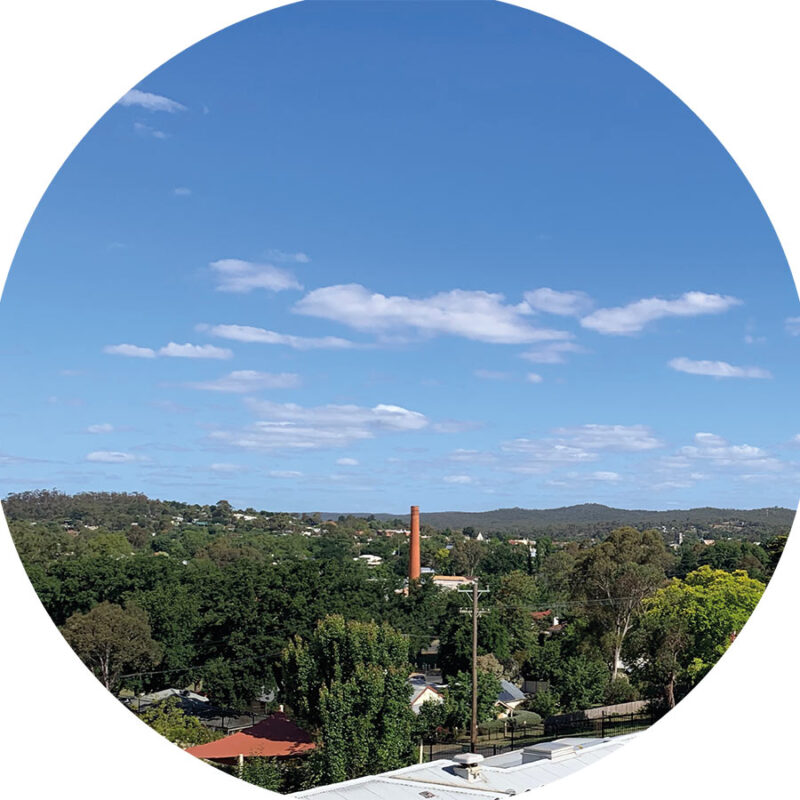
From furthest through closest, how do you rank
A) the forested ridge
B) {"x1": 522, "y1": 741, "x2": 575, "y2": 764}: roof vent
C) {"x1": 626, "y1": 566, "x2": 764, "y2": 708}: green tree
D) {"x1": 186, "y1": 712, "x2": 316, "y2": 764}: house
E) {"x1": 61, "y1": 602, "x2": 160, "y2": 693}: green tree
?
{"x1": 61, "y1": 602, "x2": 160, "y2": 693}: green tree < {"x1": 626, "y1": 566, "x2": 764, "y2": 708}: green tree < the forested ridge < {"x1": 186, "y1": 712, "x2": 316, "y2": 764}: house < {"x1": 522, "y1": 741, "x2": 575, "y2": 764}: roof vent

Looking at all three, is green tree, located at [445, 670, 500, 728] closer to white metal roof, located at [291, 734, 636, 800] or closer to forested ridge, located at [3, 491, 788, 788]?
forested ridge, located at [3, 491, 788, 788]

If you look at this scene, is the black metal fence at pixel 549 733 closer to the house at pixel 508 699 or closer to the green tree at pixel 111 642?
the house at pixel 508 699

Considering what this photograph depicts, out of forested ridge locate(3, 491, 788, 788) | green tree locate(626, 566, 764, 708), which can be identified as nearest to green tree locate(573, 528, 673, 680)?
forested ridge locate(3, 491, 788, 788)

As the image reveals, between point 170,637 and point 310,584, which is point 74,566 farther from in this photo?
point 310,584

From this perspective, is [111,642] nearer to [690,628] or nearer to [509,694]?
[509,694]

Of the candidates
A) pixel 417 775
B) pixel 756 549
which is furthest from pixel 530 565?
pixel 417 775

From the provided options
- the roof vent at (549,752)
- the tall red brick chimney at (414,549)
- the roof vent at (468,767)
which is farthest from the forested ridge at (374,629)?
the roof vent at (468,767)
